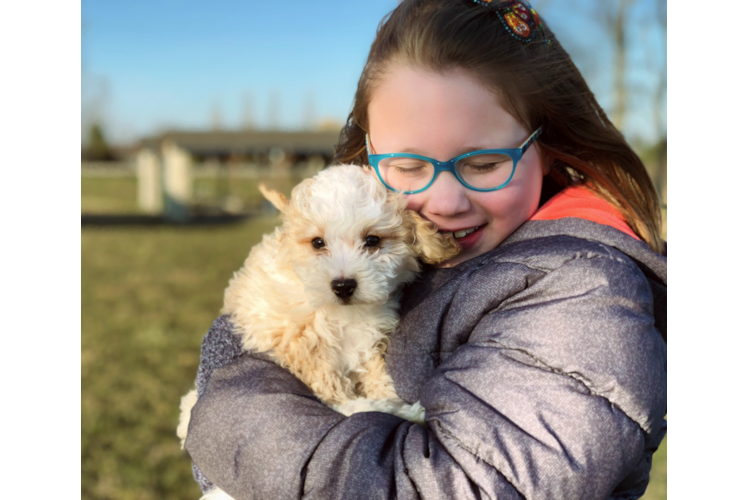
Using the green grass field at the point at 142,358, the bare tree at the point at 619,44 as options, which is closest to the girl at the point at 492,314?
the green grass field at the point at 142,358

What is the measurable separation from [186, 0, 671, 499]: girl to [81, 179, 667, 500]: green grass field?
0.73 m

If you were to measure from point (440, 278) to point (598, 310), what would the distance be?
1.88ft

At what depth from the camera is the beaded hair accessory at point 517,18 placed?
204cm

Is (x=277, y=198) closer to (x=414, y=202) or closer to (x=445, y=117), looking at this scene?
(x=414, y=202)

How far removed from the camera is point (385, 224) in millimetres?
2029

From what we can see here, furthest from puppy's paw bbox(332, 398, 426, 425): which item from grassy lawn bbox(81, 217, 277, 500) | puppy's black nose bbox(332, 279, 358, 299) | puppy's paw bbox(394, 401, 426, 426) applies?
grassy lawn bbox(81, 217, 277, 500)

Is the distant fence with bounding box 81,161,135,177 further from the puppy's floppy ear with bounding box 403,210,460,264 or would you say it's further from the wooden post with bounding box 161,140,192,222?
the puppy's floppy ear with bounding box 403,210,460,264

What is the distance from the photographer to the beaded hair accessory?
2.04m

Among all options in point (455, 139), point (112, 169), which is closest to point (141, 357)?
point (455, 139)

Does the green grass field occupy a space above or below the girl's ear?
below

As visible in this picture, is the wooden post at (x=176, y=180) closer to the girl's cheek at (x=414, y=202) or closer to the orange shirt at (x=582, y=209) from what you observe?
the girl's cheek at (x=414, y=202)
